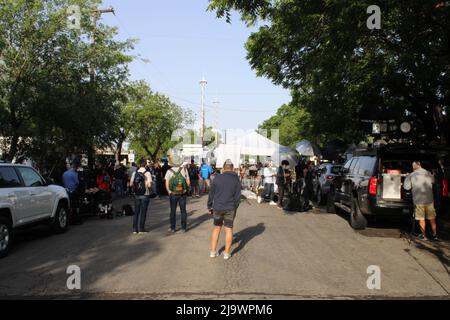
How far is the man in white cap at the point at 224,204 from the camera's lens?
8.12 m

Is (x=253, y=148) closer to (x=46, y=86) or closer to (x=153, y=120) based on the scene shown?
(x=46, y=86)

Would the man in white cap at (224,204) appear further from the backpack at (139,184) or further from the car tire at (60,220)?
the car tire at (60,220)

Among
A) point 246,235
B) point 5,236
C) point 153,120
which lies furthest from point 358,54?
point 153,120

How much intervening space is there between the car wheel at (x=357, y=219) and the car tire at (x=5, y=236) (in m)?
7.74

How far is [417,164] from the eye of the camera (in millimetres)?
10070

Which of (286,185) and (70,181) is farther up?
(70,181)

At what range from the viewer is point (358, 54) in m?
16.5

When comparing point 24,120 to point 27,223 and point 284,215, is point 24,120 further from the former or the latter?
point 284,215

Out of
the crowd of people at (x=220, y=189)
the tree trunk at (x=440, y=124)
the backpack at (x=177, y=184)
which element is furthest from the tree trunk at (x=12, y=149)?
the tree trunk at (x=440, y=124)

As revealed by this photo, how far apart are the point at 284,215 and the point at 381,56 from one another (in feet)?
19.8

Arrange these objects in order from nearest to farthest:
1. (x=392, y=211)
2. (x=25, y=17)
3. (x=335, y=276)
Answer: (x=335, y=276), (x=392, y=211), (x=25, y=17)

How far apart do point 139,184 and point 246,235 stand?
2.71 m

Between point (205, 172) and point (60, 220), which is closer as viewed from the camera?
point (60, 220)
